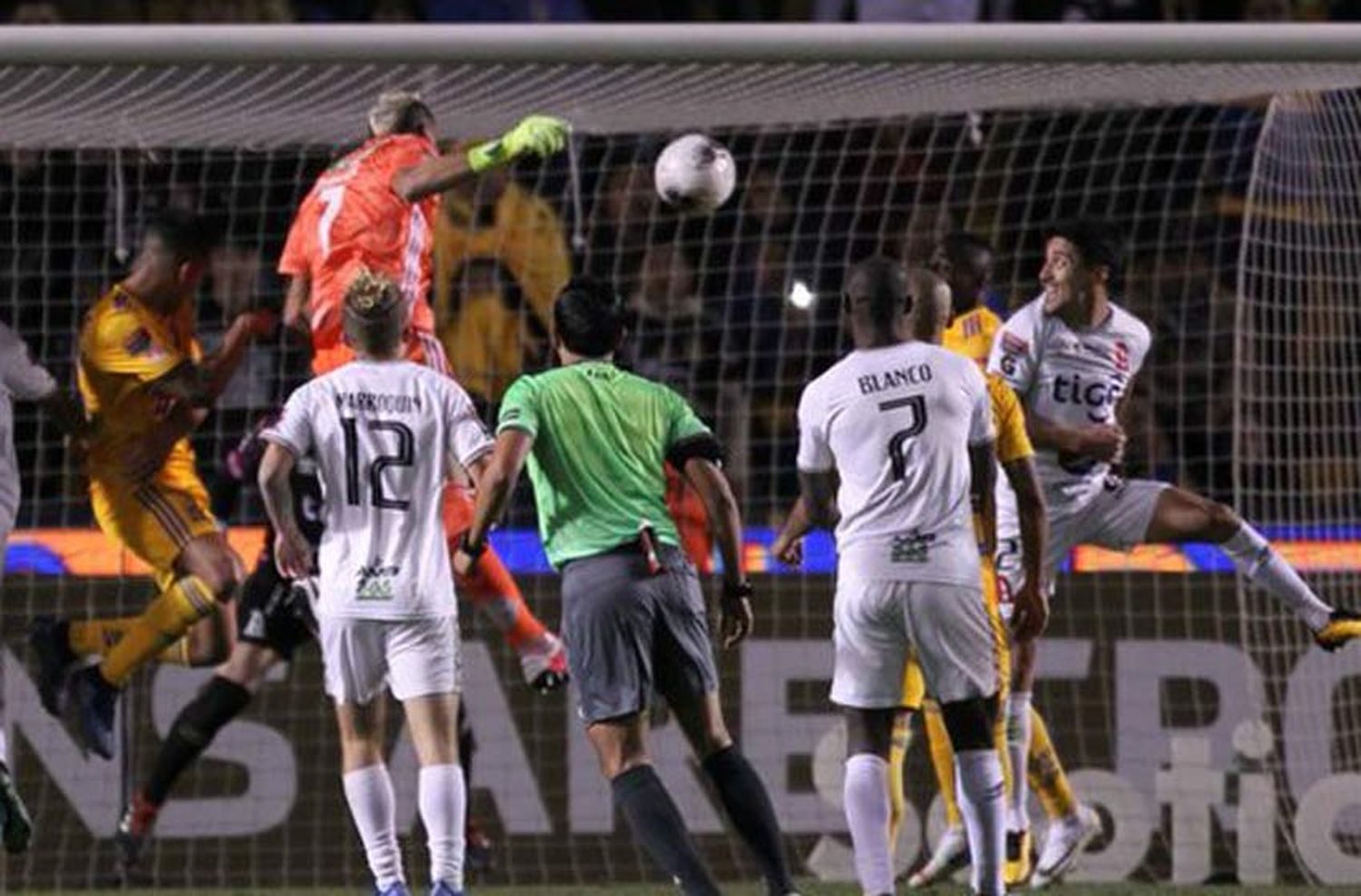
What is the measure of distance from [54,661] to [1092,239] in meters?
4.14

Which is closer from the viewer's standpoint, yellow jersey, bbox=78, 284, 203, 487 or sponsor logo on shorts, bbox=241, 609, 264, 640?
yellow jersey, bbox=78, 284, 203, 487

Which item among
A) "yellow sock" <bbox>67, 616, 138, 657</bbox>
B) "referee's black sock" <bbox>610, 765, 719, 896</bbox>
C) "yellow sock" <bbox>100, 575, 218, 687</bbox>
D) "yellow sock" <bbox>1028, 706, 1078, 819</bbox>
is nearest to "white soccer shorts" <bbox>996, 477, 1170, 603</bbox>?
"yellow sock" <bbox>1028, 706, 1078, 819</bbox>

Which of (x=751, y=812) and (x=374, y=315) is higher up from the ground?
(x=374, y=315)

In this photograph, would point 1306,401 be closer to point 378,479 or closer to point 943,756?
point 943,756

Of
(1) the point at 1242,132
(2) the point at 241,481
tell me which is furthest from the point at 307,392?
(1) the point at 1242,132

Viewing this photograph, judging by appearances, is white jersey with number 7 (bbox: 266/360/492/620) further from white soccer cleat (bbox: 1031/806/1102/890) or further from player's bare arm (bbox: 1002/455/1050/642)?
white soccer cleat (bbox: 1031/806/1102/890)

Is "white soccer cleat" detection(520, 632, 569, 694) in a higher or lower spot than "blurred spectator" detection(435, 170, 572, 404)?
lower

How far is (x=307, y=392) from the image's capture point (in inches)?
411

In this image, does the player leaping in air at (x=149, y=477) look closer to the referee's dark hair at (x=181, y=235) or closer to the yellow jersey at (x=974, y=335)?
the referee's dark hair at (x=181, y=235)

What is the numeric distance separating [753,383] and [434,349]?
330 cm

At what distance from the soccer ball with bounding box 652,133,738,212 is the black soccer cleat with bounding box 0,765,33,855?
2887 mm

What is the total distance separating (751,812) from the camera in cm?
1034

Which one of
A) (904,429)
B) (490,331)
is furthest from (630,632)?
(490,331)

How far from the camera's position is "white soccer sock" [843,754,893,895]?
33.6 feet
